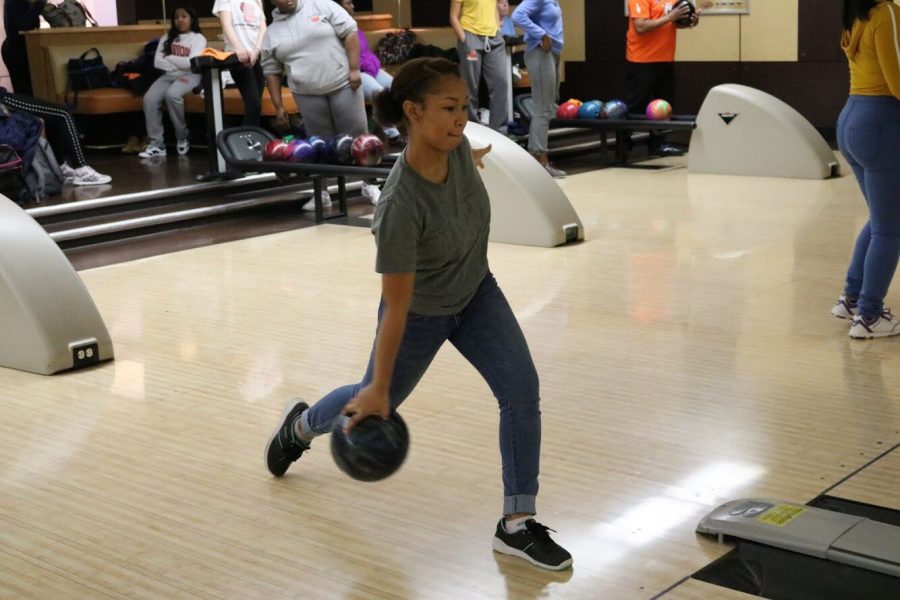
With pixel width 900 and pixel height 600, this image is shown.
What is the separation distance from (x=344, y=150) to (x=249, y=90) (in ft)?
6.13

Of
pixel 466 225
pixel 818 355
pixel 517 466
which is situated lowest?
pixel 818 355

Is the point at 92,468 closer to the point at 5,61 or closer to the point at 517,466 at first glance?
the point at 517,466

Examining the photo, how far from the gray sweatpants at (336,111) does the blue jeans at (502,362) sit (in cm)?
486

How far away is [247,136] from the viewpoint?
806 centimetres

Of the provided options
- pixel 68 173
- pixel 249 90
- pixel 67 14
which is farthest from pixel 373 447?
pixel 67 14

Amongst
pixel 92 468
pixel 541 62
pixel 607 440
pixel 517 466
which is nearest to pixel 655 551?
pixel 517 466

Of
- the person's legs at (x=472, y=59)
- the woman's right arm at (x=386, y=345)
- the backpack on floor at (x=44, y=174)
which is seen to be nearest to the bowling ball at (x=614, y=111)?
the person's legs at (x=472, y=59)

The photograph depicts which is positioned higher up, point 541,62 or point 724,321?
point 541,62

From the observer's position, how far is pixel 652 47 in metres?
9.59

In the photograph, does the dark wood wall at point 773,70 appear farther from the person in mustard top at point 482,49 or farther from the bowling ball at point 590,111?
the person in mustard top at point 482,49

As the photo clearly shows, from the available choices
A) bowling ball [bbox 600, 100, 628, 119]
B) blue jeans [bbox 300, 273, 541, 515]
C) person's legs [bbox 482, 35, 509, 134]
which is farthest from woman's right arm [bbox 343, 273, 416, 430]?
bowling ball [bbox 600, 100, 628, 119]

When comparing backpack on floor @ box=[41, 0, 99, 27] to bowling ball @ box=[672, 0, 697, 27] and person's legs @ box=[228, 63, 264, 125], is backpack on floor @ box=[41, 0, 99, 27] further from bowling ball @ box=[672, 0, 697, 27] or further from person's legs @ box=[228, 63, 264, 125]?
bowling ball @ box=[672, 0, 697, 27]

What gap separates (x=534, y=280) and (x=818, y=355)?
64.7 inches

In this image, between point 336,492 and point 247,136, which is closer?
point 336,492
